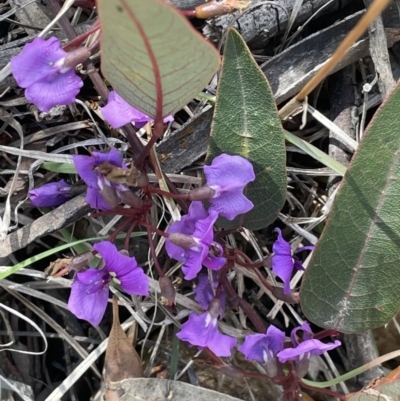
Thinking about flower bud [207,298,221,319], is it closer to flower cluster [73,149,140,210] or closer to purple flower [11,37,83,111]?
flower cluster [73,149,140,210]

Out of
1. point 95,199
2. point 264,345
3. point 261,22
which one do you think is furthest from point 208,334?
point 261,22

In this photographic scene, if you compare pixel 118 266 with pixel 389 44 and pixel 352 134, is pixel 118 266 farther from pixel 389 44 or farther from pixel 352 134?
pixel 389 44

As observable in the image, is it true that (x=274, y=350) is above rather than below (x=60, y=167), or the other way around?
below

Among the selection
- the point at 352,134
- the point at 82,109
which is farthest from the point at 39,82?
the point at 352,134

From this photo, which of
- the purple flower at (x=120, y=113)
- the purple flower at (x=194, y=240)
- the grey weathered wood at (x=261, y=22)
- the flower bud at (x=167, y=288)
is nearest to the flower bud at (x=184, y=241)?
Answer: the purple flower at (x=194, y=240)

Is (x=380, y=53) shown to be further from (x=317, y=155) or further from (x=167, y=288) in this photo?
(x=167, y=288)
